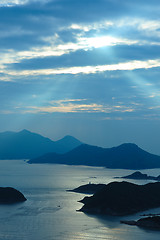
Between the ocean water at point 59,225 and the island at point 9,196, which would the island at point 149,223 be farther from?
the island at point 9,196

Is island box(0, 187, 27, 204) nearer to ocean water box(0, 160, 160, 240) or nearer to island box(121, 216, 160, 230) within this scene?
ocean water box(0, 160, 160, 240)

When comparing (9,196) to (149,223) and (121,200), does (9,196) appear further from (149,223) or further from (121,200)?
(149,223)

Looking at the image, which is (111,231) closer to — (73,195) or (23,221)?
(23,221)

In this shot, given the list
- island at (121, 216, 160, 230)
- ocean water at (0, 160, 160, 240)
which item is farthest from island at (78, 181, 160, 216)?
island at (121, 216, 160, 230)

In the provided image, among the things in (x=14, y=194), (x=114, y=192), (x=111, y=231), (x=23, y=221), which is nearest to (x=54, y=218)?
(x=23, y=221)

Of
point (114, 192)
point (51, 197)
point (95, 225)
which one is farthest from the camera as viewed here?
point (51, 197)

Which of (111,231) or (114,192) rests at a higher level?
(114,192)

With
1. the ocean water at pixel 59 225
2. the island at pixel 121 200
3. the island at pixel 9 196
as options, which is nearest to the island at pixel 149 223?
the ocean water at pixel 59 225

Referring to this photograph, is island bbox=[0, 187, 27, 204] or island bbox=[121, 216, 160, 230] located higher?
island bbox=[0, 187, 27, 204]
